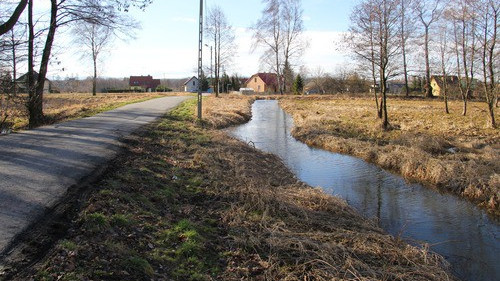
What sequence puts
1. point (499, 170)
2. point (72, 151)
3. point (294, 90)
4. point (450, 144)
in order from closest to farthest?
point (72, 151) < point (499, 170) < point (450, 144) < point (294, 90)

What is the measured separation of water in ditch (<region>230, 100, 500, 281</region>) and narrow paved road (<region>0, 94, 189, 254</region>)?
5.66m

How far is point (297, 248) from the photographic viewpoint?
5.33 m

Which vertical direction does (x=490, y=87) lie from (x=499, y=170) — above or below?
above

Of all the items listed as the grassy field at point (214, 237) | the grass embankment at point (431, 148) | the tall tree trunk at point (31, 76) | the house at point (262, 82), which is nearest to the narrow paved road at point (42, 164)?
the grassy field at point (214, 237)

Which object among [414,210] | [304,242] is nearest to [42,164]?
[304,242]

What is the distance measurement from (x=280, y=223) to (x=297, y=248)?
1.00 metres

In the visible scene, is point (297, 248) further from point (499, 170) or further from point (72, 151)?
point (499, 170)

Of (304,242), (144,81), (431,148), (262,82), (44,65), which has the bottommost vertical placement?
(304,242)

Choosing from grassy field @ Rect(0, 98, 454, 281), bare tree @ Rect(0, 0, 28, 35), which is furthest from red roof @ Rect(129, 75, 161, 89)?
grassy field @ Rect(0, 98, 454, 281)

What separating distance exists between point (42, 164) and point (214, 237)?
4222mm

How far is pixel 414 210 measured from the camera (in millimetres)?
8969

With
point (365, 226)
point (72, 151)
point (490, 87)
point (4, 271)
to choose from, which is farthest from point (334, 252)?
point (490, 87)

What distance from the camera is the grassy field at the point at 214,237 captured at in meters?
4.51

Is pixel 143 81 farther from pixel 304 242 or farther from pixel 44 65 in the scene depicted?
pixel 304 242
